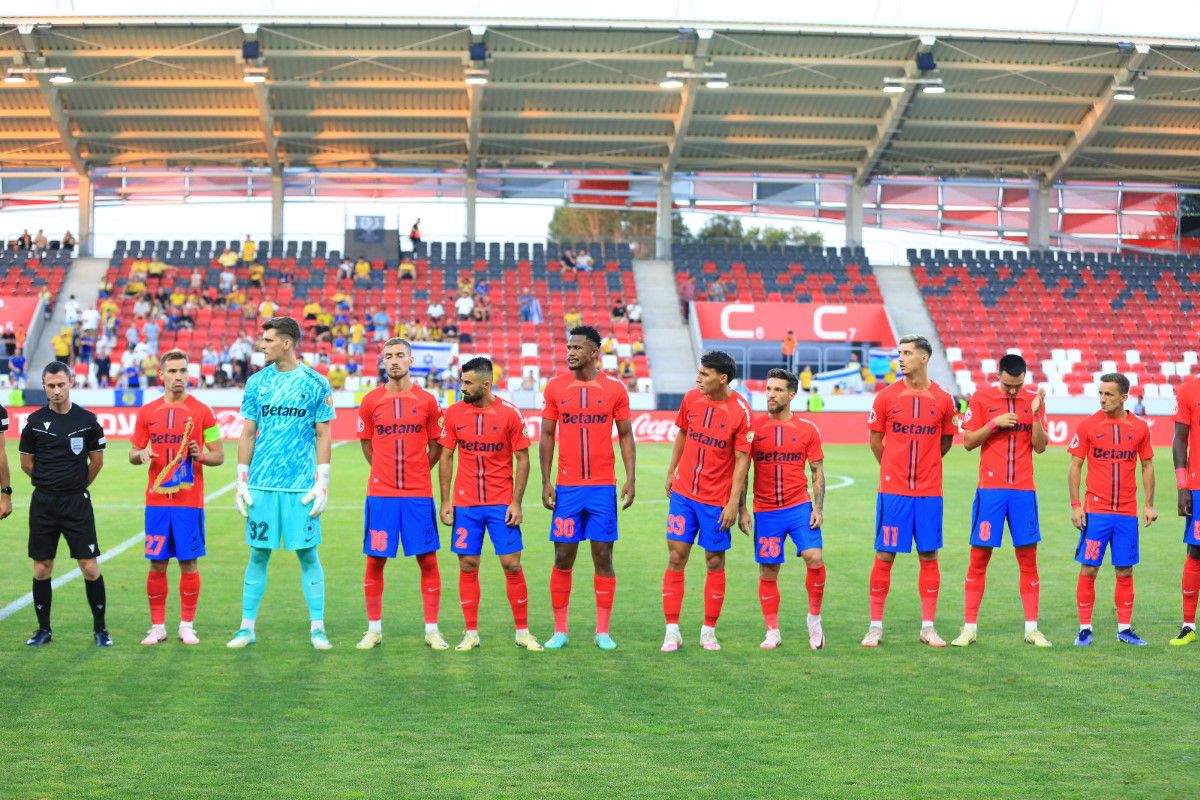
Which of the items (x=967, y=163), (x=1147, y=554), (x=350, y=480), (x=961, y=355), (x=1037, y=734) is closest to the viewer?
(x=1037, y=734)

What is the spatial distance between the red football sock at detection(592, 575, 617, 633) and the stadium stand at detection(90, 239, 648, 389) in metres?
27.4

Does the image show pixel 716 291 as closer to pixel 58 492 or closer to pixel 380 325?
pixel 380 325

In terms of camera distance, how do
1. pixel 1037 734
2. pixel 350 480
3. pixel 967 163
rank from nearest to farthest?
pixel 1037 734, pixel 350 480, pixel 967 163

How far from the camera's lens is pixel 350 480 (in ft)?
75.8

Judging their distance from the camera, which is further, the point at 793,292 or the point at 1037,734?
the point at 793,292

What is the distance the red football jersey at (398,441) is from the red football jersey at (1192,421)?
5.19 metres

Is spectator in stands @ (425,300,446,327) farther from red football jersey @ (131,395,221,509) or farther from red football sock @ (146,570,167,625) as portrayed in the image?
red football sock @ (146,570,167,625)

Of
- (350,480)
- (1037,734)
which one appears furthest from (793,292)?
(1037,734)

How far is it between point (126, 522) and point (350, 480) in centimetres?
623

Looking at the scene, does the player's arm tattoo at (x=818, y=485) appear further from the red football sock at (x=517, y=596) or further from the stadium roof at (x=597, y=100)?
the stadium roof at (x=597, y=100)

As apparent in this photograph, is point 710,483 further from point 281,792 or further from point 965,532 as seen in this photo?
point 965,532

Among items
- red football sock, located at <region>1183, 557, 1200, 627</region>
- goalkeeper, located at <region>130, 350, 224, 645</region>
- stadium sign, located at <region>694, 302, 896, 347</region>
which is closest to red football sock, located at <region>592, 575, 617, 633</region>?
goalkeeper, located at <region>130, 350, 224, 645</region>

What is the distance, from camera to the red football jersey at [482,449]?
9.01 m

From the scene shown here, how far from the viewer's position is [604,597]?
364 inches
